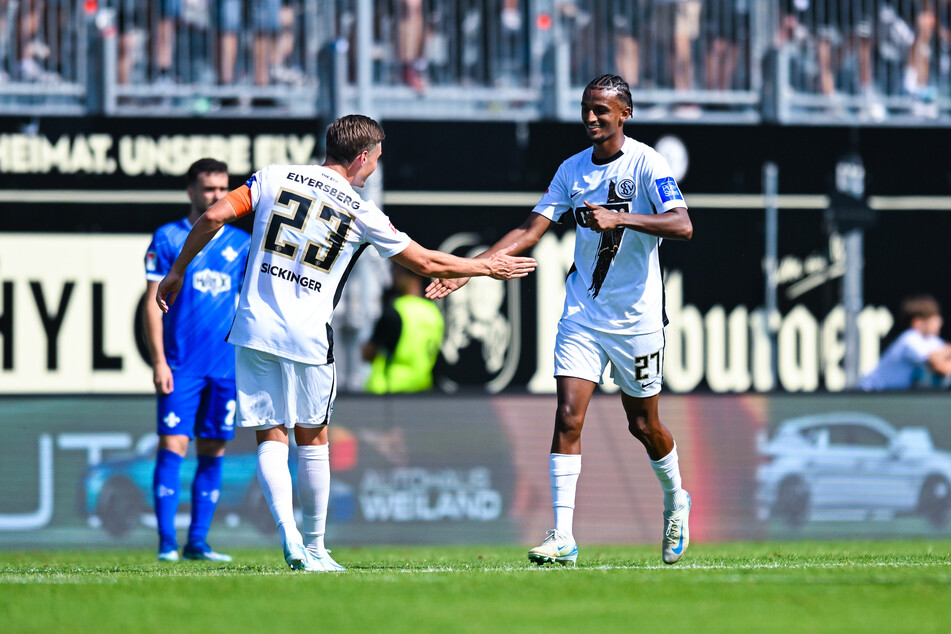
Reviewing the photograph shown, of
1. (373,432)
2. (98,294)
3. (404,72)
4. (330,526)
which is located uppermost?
(404,72)

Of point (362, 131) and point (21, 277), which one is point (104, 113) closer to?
point (21, 277)

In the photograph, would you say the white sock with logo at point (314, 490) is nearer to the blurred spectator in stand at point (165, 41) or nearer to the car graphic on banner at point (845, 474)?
the car graphic on banner at point (845, 474)

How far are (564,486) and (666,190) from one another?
1.52 meters

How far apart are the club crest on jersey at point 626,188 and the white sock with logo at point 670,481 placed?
1.32 m

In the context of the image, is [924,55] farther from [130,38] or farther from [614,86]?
[614,86]

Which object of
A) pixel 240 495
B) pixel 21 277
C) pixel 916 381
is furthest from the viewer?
pixel 21 277

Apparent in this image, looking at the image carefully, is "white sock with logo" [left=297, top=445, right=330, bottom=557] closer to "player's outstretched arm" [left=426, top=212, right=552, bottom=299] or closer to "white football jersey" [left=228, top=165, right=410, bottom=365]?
"white football jersey" [left=228, top=165, right=410, bottom=365]

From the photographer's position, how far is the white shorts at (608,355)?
6.99 metres

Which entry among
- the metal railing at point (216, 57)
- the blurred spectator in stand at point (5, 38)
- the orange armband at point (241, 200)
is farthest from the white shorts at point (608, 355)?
the blurred spectator in stand at point (5, 38)

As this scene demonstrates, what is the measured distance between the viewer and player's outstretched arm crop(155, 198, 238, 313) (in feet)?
21.2

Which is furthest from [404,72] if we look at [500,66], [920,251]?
[920,251]

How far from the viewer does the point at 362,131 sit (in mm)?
6652

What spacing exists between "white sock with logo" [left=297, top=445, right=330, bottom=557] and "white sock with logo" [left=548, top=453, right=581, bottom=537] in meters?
1.10

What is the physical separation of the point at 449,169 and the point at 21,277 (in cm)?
499
